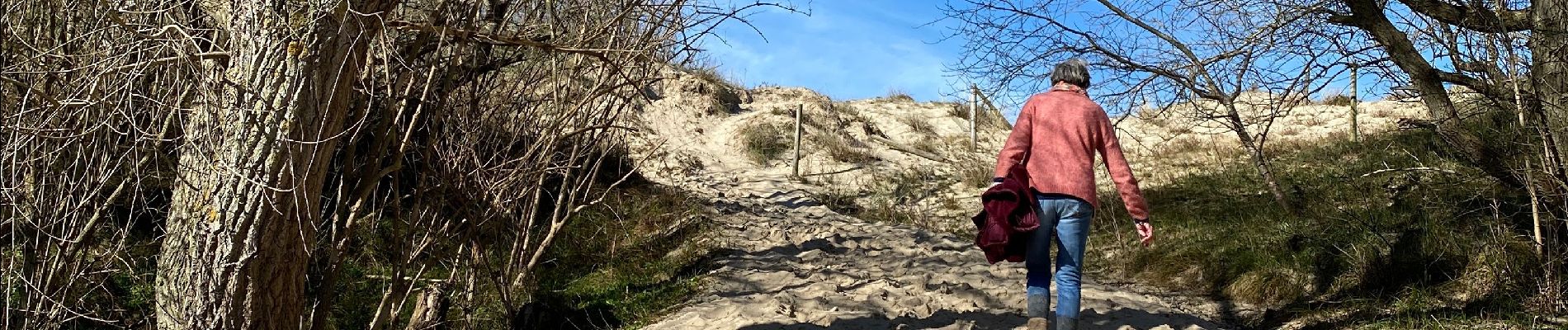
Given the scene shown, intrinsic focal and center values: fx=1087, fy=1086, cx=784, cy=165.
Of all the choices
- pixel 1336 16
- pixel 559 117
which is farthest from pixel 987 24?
pixel 559 117

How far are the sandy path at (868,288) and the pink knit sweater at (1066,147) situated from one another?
1524mm

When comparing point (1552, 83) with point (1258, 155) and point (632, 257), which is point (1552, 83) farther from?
point (632, 257)

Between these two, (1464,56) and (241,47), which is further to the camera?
(1464,56)

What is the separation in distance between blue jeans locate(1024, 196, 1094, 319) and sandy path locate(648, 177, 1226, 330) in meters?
1.28

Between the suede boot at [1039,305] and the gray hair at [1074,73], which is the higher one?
the gray hair at [1074,73]

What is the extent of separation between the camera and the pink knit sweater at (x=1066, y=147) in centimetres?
447

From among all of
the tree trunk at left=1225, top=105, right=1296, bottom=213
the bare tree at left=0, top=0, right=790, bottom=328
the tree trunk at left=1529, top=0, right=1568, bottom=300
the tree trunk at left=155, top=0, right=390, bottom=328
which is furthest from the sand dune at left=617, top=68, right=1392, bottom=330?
the tree trunk at left=155, top=0, right=390, bottom=328

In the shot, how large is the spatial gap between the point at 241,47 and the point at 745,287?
437 cm

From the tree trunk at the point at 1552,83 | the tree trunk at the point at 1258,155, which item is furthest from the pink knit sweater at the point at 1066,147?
the tree trunk at the point at 1258,155

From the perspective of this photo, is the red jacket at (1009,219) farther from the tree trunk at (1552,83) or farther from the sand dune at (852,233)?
the tree trunk at (1552,83)

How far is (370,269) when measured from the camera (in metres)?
8.71

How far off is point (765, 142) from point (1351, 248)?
12.1 m

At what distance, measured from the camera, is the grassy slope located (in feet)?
21.4

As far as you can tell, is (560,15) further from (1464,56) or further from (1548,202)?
(1548,202)
